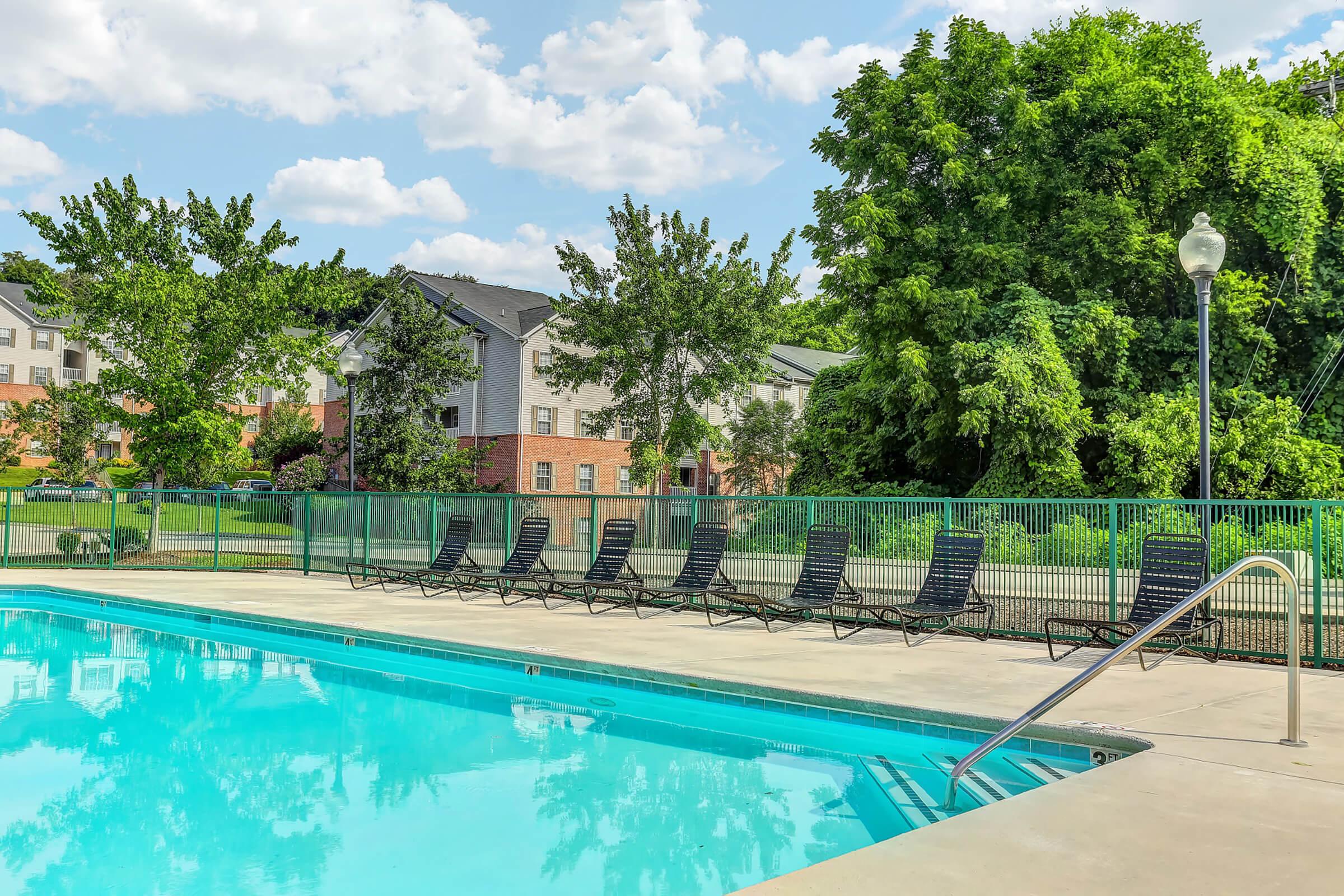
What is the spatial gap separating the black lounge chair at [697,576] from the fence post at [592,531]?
4.35ft

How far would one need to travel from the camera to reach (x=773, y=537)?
14.5 metres

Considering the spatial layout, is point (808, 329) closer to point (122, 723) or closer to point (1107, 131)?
point (1107, 131)

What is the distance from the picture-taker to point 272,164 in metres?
24.0

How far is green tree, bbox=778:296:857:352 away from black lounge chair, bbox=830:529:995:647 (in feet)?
53.6

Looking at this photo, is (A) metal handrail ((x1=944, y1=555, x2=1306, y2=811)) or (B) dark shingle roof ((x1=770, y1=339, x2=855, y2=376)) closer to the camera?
(A) metal handrail ((x1=944, y1=555, x2=1306, y2=811))

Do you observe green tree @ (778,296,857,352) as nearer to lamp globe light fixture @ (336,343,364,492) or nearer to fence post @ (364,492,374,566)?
lamp globe light fixture @ (336,343,364,492)

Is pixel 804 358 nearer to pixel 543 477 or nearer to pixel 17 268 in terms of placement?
pixel 543 477

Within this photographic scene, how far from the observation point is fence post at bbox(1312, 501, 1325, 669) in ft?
33.5

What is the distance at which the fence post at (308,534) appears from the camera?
21062 mm

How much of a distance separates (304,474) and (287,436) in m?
7.50

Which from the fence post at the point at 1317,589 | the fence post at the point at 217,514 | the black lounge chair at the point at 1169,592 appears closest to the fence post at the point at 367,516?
the fence post at the point at 217,514

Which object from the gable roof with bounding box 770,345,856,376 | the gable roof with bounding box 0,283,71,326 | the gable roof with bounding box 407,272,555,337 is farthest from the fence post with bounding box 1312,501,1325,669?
the gable roof with bounding box 0,283,71,326

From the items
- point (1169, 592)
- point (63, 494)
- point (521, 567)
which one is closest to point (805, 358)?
point (63, 494)

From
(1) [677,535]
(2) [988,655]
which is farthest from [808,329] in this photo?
(2) [988,655]
